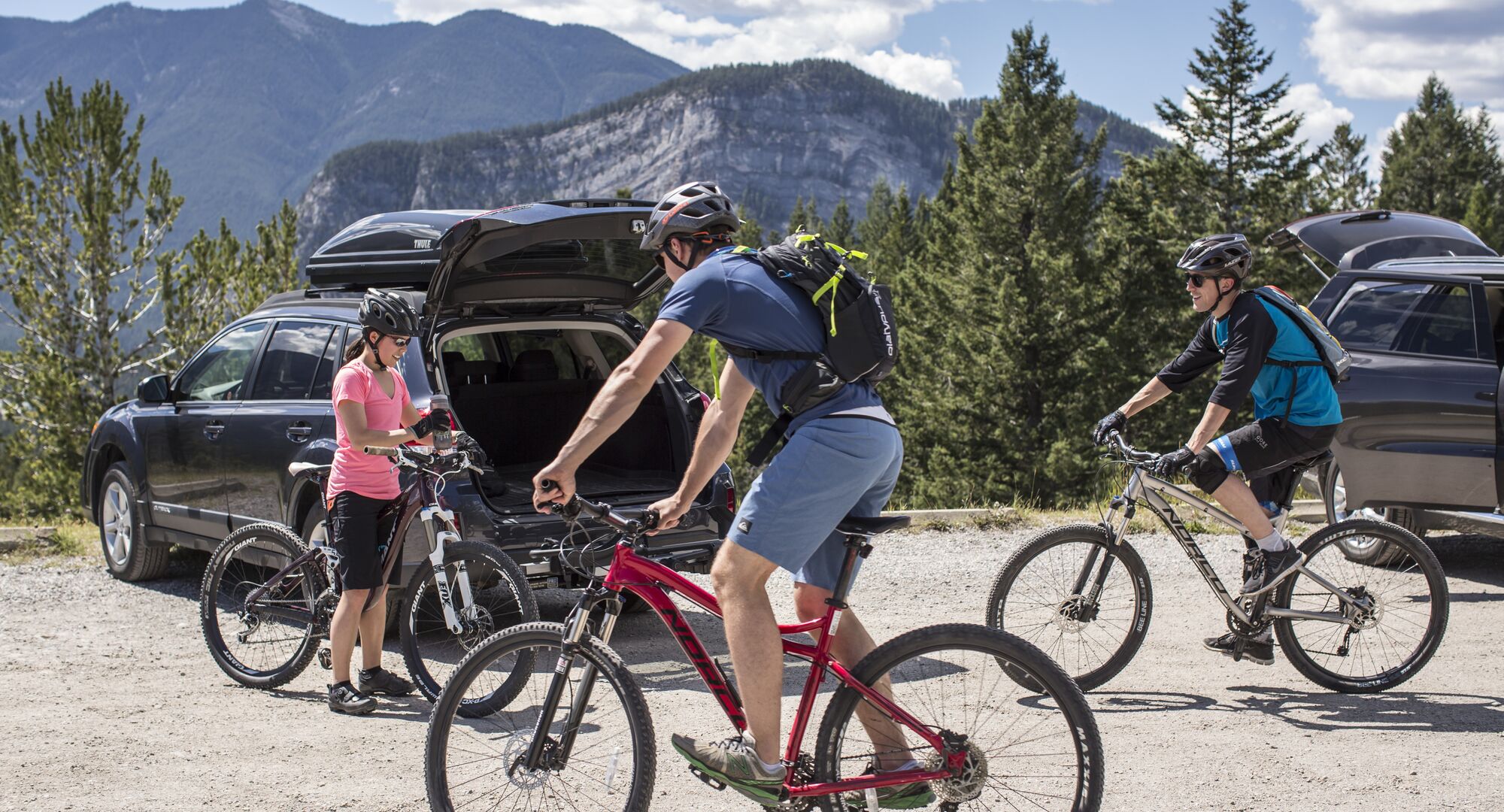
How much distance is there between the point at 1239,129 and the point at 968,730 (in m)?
40.5

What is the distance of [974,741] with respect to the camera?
3.43 m

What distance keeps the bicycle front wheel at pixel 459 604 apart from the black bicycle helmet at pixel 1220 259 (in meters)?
3.09

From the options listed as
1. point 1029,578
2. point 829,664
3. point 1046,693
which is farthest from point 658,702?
point 1046,693

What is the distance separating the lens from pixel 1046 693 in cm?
321

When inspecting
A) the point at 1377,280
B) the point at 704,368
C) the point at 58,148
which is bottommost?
the point at 704,368

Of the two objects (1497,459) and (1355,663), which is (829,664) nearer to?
(1355,663)

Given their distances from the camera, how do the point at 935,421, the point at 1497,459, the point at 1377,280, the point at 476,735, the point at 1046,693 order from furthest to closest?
the point at 935,421 → the point at 1377,280 → the point at 1497,459 → the point at 476,735 → the point at 1046,693

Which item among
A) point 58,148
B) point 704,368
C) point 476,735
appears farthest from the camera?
point 704,368

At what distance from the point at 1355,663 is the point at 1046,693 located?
2.96 metres

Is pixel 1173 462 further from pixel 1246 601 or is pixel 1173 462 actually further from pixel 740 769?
pixel 740 769

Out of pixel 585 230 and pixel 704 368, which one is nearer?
pixel 585 230

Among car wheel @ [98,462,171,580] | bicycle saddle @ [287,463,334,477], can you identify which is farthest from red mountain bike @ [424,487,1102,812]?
car wheel @ [98,462,171,580]

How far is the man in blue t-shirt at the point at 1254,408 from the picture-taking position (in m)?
5.34

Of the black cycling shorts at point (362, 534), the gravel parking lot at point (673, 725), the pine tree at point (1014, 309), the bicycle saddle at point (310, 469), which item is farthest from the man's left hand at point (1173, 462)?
the pine tree at point (1014, 309)
